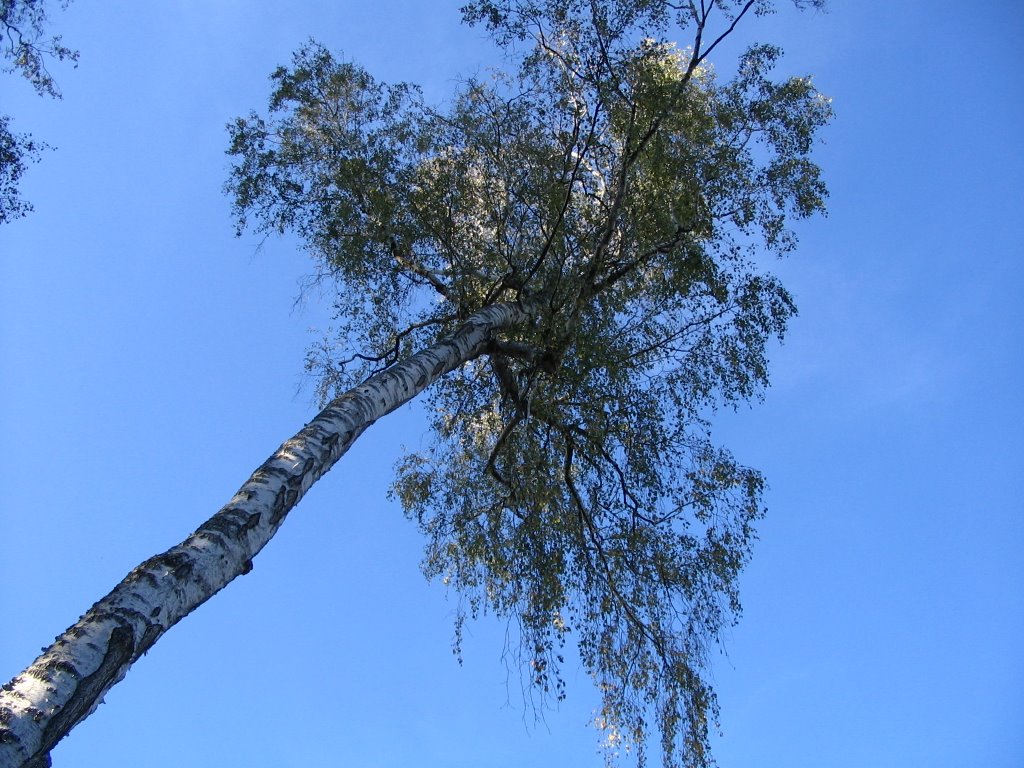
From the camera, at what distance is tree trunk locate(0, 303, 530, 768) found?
3131 mm

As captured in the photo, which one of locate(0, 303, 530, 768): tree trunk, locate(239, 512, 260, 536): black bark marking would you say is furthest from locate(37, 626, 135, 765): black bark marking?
locate(239, 512, 260, 536): black bark marking

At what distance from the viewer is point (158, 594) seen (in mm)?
3824

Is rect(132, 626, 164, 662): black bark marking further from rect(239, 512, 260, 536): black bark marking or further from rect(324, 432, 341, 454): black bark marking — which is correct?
rect(324, 432, 341, 454): black bark marking

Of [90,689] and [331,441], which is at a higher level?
[331,441]

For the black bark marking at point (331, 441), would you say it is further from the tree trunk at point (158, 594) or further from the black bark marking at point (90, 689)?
the black bark marking at point (90, 689)

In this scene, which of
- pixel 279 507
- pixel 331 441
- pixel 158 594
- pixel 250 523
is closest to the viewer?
pixel 158 594

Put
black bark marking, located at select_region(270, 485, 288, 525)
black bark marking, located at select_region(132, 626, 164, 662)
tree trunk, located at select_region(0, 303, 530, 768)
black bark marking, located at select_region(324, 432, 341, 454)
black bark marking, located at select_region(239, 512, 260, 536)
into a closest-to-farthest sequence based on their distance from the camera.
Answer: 1. tree trunk, located at select_region(0, 303, 530, 768)
2. black bark marking, located at select_region(132, 626, 164, 662)
3. black bark marking, located at select_region(239, 512, 260, 536)
4. black bark marking, located at select_region(270, 485, 288, 525)
5. black bark marking, located at select_region(324, 432, 341, 454)

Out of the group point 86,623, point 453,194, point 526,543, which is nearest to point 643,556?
point 526,543

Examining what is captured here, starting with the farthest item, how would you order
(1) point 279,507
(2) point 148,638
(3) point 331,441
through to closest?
(3) point 331,441 → (1) point 279,507 → (2) point 148,638

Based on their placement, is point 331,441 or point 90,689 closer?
point 90,689

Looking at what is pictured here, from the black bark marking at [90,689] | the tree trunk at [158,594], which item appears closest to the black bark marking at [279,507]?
the tree trunk at [158,594]

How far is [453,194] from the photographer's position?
35.2ft

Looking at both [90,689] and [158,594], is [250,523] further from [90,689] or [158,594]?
[90,689]

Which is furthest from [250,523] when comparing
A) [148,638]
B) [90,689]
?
[90,689]
